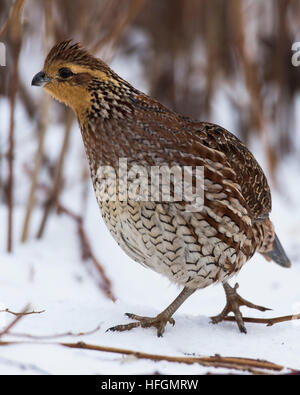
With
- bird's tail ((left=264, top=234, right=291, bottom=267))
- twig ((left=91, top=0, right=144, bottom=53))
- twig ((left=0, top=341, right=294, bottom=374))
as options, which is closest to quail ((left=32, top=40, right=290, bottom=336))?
twig ((left=0, top=341, right=294, bottom=374))

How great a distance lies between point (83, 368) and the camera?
2.54 m

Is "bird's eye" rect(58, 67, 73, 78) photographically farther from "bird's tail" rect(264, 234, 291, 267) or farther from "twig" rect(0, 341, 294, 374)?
"bird's tail" rect(264, 234, 291, 267)

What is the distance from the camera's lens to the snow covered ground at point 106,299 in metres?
2.65

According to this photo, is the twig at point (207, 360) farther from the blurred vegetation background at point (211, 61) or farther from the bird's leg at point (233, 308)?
the blurred vegetation background at point (211, 61)

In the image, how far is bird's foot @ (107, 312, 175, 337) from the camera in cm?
316

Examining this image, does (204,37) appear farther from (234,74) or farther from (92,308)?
(92,308)

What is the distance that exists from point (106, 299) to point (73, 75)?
192cm

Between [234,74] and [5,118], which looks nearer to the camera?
[5,118]

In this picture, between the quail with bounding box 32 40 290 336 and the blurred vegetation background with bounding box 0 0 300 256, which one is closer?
the quail with bounding box 32 40 290 336

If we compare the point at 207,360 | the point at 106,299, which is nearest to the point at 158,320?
the point at 207,360

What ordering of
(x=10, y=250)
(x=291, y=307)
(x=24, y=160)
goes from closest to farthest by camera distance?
(x=291, y=307), (x=10, y=250), (x=24, y=160)

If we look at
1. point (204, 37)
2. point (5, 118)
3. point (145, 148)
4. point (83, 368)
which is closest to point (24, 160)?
point (5, 118)

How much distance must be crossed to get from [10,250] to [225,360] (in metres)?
2.67

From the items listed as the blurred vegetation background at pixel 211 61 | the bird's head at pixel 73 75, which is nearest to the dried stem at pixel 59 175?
the blurred vegetation background at pixel 211 61
